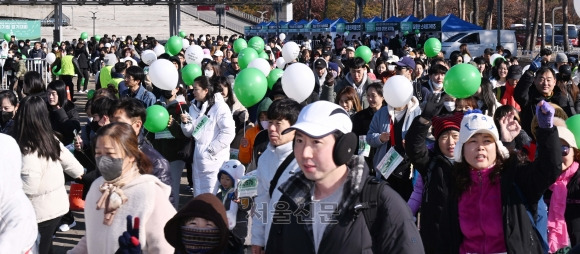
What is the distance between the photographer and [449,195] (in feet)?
14.7

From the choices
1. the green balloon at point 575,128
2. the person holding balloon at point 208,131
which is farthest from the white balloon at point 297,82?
the green balloon at point 575,128

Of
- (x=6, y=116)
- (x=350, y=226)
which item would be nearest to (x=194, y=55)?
(x=6, y=116)

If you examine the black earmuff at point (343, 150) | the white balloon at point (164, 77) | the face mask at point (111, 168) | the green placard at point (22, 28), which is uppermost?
the green placard at point (22, 28)

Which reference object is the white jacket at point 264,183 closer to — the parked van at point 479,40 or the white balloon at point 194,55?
the white balloon at point 194,55

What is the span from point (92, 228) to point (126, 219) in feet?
0.75

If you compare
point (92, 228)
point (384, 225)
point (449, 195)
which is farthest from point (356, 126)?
point (384, 225)

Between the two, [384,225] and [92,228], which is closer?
[384,225]

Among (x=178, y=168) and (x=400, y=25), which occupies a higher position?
(x=400, y=25)

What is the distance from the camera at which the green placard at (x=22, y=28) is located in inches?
1818

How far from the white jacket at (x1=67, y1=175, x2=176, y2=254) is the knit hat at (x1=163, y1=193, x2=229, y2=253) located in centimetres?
29

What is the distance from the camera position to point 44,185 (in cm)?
584

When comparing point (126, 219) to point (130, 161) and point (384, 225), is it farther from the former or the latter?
point (384, 225)

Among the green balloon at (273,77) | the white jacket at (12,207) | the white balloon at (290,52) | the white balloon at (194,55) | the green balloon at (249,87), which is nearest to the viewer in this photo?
the white jacket at (12,207)

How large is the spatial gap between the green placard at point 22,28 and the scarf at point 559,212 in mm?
43935
